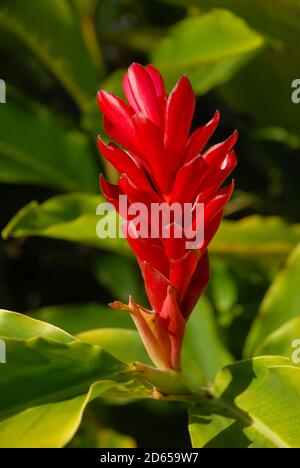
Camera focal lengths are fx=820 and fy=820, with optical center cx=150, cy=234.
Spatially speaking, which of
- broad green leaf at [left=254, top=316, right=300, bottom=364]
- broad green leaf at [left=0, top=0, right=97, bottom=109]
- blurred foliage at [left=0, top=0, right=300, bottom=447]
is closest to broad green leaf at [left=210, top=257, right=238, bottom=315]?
blurred foliage at [left=0, top=0, right=300, bottom=447]

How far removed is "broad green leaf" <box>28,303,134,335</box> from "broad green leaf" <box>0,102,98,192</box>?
30 centimetres

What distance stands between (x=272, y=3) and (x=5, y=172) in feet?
2.35

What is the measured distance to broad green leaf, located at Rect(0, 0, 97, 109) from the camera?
2.00m

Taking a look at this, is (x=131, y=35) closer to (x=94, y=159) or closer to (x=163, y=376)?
(x=94, y=159)

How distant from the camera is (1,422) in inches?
36.8

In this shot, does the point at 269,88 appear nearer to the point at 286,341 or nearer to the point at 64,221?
the point at 64,221

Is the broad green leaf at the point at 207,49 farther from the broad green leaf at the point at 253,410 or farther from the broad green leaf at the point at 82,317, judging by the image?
the broad green leaf at the point at 253,410

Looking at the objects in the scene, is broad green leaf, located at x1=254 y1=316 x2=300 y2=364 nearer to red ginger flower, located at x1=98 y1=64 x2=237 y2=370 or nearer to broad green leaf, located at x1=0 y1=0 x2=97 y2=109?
red ginger flower, located at x1=98 y1=64 x2=237 y2=370

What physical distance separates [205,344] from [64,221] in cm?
37

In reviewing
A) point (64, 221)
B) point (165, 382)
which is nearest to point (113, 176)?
point (64, 221)

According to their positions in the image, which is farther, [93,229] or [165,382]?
[93,229]

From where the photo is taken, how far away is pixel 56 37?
2.03 metres

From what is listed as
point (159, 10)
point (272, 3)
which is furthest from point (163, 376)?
point (159, 10)

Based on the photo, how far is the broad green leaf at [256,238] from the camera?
1.71 meters
